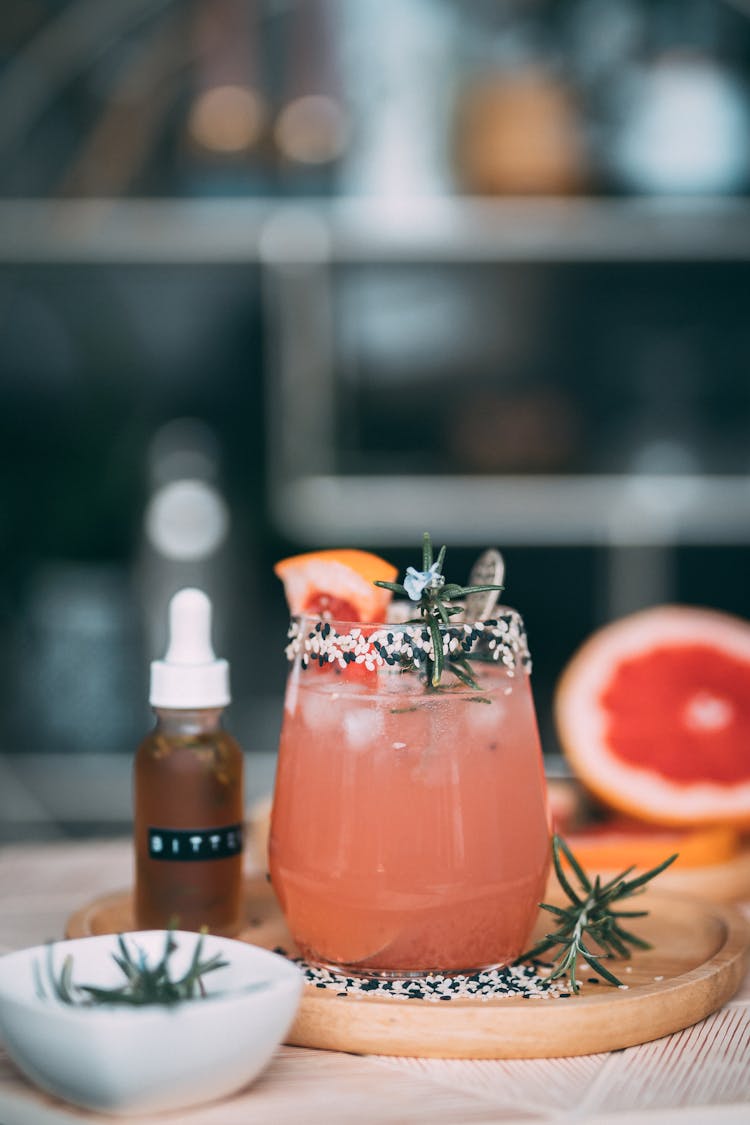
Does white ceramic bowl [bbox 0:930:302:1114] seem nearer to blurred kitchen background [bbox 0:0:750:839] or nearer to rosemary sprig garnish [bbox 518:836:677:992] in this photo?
rosemary sprig garnish [bbox 518:836:677:992]

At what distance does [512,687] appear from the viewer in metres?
0.76

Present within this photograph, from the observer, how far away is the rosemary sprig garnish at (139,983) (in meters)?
0.60

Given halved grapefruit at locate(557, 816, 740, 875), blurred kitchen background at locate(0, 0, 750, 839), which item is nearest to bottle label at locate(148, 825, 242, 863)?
halved grapefruit at locate(557, 816, 740, 875)

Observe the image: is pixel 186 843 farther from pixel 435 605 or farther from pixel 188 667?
pixel 435 605

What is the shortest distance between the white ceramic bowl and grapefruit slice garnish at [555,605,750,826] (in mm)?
506

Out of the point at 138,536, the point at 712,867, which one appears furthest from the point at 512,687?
the point at 138,536

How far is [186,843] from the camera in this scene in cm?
78

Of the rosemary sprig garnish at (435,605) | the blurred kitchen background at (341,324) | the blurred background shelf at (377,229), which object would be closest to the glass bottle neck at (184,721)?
the rosemary sprig garnish at (435,605)

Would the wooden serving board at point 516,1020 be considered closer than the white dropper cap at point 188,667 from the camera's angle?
Yes

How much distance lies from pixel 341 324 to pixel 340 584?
62.8 inches

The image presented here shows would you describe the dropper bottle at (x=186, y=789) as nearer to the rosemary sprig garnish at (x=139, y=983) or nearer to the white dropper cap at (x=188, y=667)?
the white dropper cap at (x=188, y=667)

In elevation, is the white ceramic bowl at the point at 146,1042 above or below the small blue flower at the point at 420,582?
below

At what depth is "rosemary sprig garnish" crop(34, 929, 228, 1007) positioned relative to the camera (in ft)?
1.97

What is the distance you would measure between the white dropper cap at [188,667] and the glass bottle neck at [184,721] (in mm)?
10
